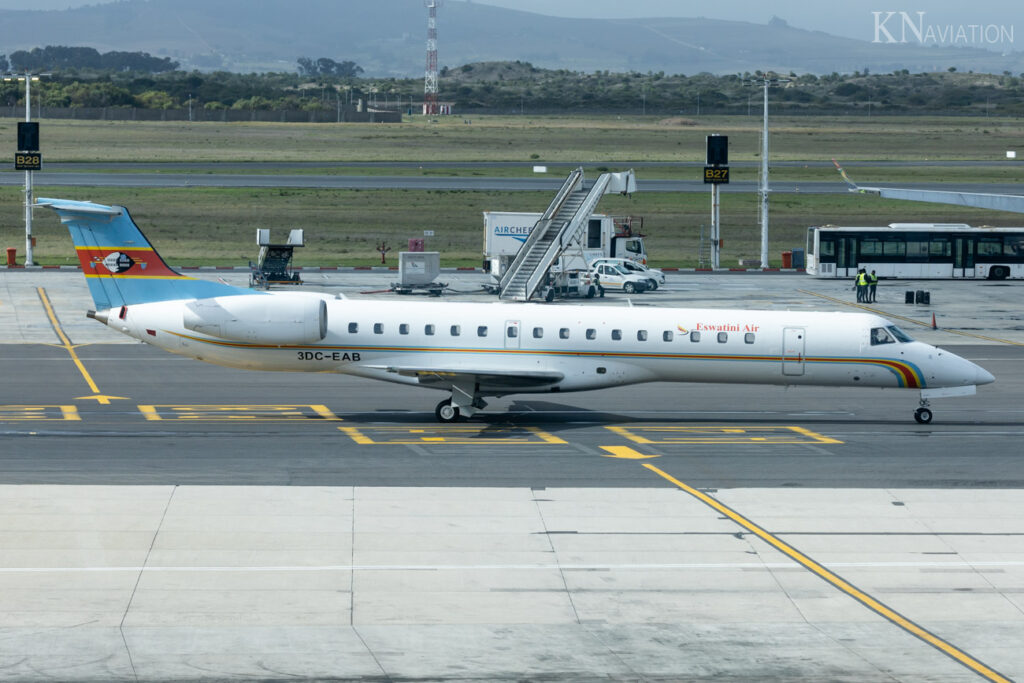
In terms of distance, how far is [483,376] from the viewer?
109 ft

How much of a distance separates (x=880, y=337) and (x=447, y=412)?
11.4 meters

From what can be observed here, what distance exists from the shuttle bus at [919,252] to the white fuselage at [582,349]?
41.3 m

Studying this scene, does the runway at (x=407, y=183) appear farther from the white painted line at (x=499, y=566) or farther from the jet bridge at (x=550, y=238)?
the white painted line at (x=499, y=566)

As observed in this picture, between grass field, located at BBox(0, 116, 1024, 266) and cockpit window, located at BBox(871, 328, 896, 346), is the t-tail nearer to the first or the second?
cockpit window, located at BBox(871, 328, 896, 346)

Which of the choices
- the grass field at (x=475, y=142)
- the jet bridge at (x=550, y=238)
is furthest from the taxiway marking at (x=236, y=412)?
the grass field at (x=475, y=142)

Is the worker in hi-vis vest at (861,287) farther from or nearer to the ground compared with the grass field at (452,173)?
nearer to the ground

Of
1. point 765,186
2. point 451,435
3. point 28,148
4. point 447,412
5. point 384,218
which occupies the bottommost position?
point 451,435

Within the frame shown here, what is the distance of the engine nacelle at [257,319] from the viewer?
108ft

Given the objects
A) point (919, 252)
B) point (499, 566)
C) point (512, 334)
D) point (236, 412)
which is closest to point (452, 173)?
point (919, 252)

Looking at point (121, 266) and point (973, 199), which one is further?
point (973, 199)

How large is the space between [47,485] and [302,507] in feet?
A: 18.0

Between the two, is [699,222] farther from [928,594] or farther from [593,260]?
[928,594]

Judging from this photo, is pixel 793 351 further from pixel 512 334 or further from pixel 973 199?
pixel 973 199

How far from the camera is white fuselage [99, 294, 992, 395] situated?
33625 mm
